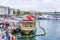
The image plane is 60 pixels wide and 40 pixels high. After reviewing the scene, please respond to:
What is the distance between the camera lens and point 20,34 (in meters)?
10.9

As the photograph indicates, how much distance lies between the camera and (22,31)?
1072 cm

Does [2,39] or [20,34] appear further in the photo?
[20,34]

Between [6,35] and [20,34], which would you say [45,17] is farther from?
[6,35]

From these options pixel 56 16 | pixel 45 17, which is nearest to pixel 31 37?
pixel 45 17

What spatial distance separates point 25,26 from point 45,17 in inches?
1240

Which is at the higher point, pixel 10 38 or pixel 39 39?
pixel 10 38

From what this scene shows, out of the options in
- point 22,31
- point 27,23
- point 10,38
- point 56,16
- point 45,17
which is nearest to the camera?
point 10,38

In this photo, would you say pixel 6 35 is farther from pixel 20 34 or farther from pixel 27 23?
pixel 20 34

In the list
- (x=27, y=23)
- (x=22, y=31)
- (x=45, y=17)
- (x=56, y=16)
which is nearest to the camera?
(x=27, y=23)

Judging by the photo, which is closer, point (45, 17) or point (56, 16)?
point (45, 17)

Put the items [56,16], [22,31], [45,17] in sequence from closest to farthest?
[22,31] → [45,17] → [56,16]

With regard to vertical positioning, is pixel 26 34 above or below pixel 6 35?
below

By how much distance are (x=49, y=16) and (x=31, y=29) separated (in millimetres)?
33618

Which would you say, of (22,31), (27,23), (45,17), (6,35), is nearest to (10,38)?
(6,35)
